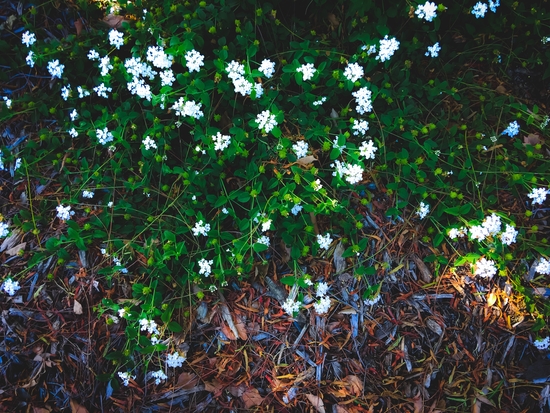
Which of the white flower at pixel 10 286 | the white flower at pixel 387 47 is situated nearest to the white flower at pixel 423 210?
the white flower at pixel 387 47

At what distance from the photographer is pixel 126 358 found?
251 centimetres

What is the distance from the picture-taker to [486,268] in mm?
2557

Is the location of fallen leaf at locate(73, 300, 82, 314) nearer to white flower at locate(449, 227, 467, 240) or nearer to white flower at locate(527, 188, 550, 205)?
white flower at locate(449, 227, 467, 240)

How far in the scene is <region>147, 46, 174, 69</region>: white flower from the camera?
8.36 ft

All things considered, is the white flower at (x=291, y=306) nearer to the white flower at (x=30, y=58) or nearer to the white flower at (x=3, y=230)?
the white flower at (x=3, y=230)

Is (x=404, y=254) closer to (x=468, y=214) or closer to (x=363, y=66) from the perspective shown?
(x=468, y=214)

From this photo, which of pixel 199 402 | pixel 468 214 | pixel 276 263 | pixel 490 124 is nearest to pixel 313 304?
pixel 276 263

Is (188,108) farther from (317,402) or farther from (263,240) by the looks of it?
(317,402)

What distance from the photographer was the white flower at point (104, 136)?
2648 millimetres

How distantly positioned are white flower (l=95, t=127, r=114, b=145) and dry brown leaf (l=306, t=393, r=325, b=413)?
80.3 inches

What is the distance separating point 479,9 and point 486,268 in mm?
1633

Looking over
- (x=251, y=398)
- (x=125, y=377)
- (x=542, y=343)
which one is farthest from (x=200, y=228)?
(x=542, y=343)

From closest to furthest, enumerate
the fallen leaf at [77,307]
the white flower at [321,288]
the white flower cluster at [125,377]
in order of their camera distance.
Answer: the white flower cluster at [125,377] < the white flower at [321,288] < the fallen leaf at [77,307]

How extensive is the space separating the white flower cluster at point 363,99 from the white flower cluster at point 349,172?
0.38 metres
